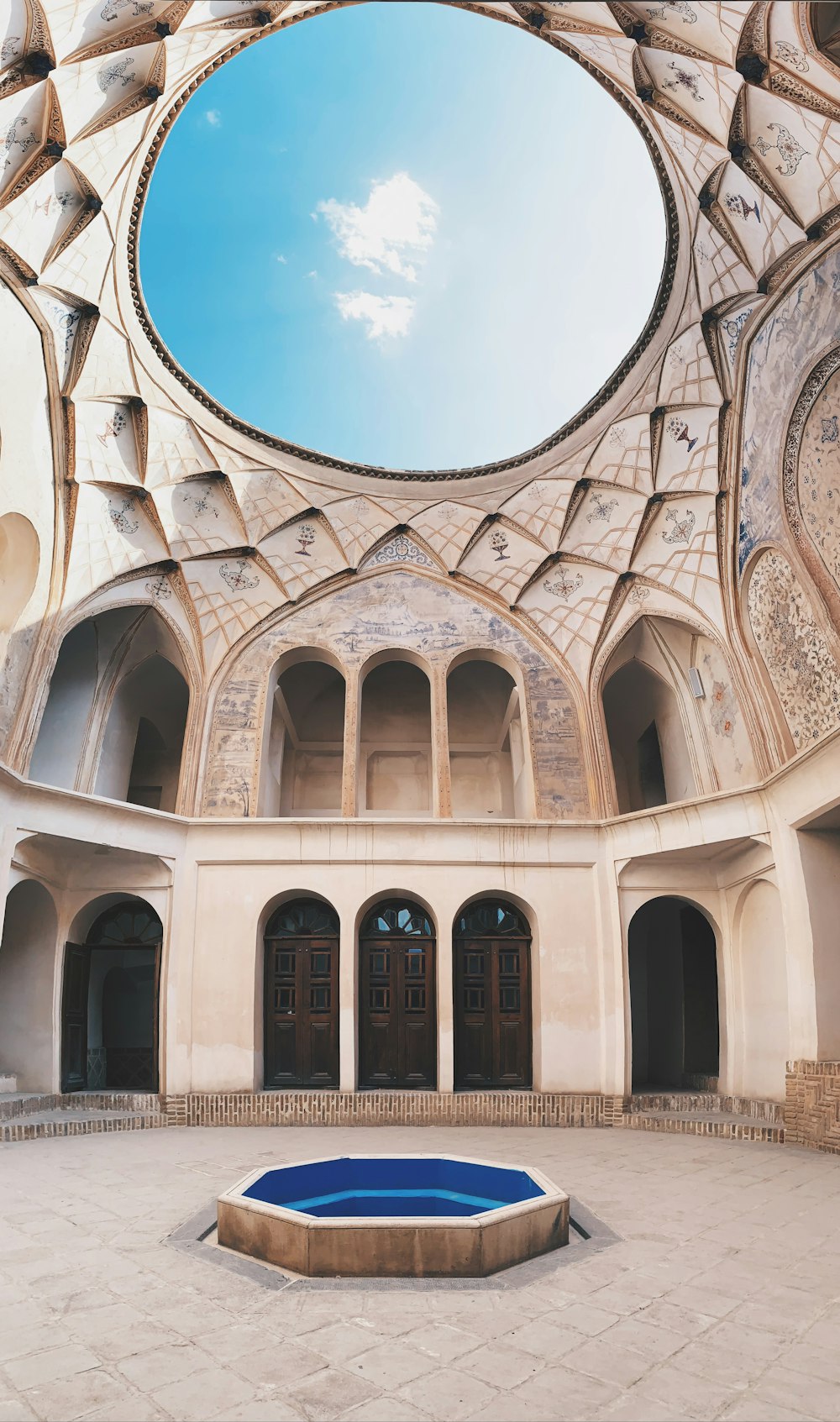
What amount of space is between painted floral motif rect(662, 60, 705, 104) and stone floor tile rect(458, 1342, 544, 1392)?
9.12 meters

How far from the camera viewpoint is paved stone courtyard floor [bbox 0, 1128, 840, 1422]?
2.67 meters

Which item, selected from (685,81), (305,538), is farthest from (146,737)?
(685,81)

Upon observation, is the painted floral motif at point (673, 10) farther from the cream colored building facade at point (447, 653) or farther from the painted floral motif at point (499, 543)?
the painted floral motif at point (499, 543)

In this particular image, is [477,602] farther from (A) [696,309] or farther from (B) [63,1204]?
(B) [63,1204]

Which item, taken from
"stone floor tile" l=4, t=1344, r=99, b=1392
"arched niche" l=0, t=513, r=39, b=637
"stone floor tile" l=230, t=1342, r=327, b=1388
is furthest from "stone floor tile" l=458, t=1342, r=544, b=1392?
"arched niche" l=0, t=513, r=39, b=637

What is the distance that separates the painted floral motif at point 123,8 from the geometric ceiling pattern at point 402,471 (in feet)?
0.05

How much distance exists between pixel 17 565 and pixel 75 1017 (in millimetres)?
5566

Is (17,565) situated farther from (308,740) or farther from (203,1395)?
(203,1395)

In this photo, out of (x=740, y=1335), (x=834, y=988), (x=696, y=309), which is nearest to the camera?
(x=740, y=1335)

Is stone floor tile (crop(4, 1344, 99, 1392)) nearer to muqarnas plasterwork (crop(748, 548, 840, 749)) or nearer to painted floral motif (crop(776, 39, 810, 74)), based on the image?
muqarnas plasterwork (crop(748, 548, 840, 749))

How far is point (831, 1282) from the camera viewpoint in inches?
152

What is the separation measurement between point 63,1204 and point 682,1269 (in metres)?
3.81

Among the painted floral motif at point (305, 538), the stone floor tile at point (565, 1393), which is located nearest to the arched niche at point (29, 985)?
the painted floral motif at point (305, 538)

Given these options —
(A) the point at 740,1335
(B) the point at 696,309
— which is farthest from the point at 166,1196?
(B) the point at 696,309
